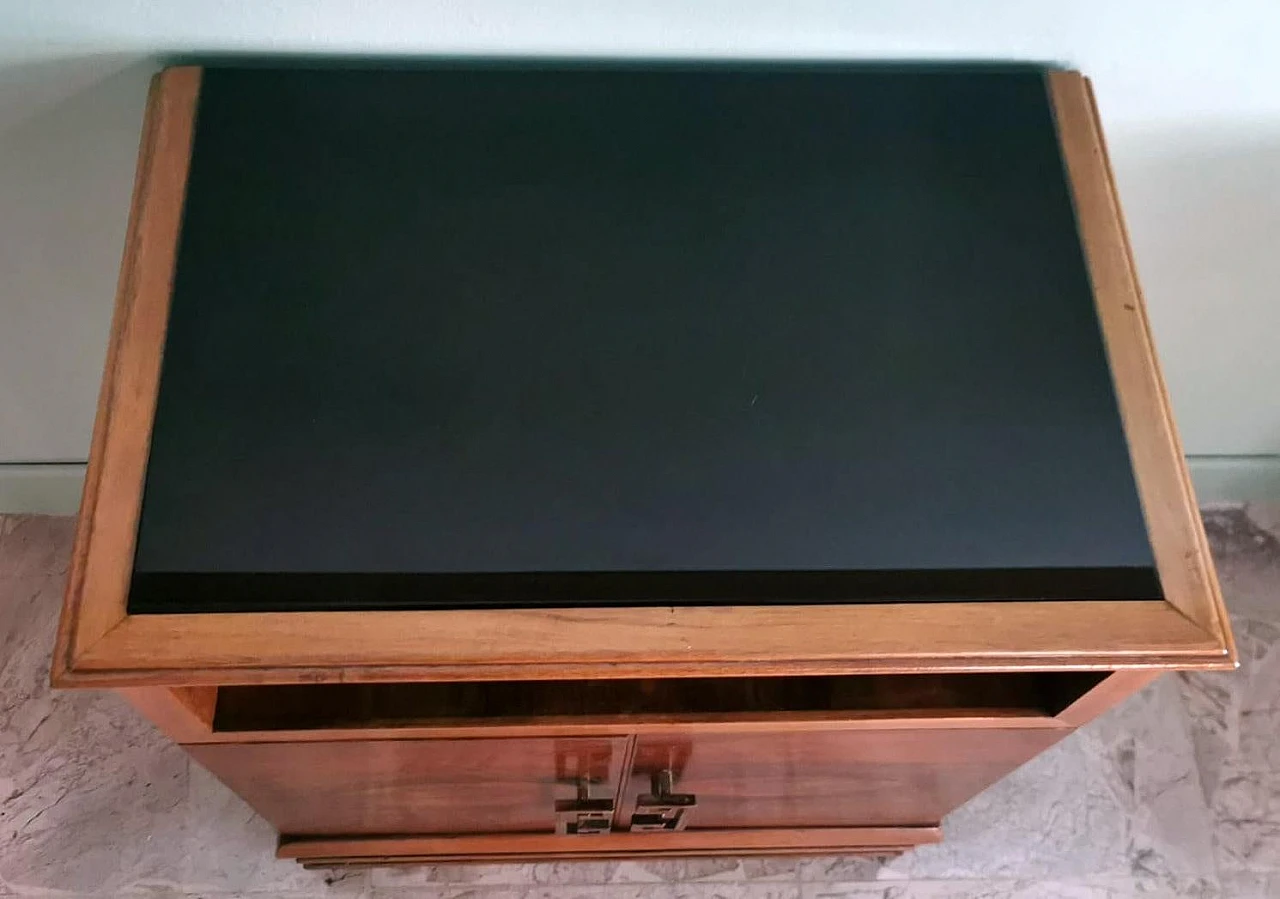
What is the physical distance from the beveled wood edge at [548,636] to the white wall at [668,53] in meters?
0.26

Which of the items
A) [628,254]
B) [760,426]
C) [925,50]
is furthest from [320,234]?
[925,50]

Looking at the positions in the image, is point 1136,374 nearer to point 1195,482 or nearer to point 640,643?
point 640,643

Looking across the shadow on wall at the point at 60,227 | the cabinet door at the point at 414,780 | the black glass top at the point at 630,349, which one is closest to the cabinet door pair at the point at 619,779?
the cabinet door at the point at 414,780

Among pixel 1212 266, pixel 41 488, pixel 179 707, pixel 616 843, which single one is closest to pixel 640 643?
pixel 179 707

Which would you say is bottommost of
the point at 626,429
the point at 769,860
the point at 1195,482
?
the point at 769,860

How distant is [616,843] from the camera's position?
1072mm

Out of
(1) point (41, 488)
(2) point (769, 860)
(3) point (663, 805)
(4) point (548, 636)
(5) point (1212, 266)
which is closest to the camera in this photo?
(4) point (548, 636)

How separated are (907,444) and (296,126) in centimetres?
48

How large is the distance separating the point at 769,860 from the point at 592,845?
0.20 m

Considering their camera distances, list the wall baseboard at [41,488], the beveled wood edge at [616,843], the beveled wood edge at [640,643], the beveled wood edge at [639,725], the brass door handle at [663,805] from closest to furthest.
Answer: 1. the beveled wood edge at [640,643]
2. the beveled wood edge at [639,725]
3. the brass door handle at [663,805]
4. the beveled wood edge at [616,843]
5. the wall baseboard at [41,488]

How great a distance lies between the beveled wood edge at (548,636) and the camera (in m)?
0.56

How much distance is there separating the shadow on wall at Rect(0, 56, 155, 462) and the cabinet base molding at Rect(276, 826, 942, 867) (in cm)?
54

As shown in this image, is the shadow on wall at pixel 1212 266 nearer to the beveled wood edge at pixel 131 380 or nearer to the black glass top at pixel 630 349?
the black glass top at pixel 630 349

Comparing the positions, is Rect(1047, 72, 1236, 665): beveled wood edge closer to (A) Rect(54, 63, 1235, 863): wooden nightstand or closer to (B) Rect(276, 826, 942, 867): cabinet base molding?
(A) Rect(54, 63, 1235, 863): wooden nightstand
